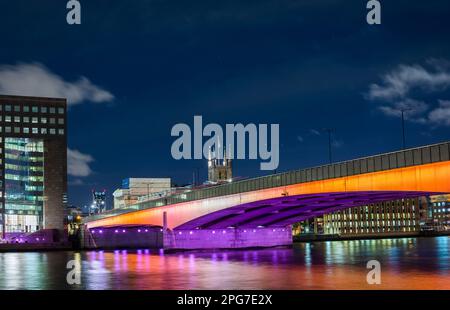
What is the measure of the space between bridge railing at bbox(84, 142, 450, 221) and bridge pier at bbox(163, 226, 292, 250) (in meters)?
6.53

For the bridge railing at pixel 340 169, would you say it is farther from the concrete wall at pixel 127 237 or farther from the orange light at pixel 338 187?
the concrete wall at pixel 127 237

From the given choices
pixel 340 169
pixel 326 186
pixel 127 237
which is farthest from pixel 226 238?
pixel 340 169

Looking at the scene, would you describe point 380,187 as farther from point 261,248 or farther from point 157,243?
point 157,243

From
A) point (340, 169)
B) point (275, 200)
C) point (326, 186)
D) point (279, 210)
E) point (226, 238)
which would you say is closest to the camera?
point (340, 169)

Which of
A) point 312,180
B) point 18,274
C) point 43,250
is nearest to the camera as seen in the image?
point 18,274

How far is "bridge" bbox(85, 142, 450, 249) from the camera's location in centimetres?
5388

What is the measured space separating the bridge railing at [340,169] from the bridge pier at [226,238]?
653 cm

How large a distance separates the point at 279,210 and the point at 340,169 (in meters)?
33.1

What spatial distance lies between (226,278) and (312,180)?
77.8 ft

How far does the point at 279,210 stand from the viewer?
96.7 m

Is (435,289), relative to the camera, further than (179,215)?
No

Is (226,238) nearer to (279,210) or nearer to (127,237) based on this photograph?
(279,210)
